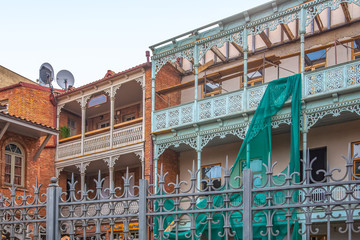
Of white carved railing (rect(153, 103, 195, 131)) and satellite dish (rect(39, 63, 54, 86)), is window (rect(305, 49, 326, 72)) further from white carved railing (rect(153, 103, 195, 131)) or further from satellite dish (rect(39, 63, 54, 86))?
satellite dish (rect(39, 63, 54, 86))

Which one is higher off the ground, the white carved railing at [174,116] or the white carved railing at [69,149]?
the white carved railing at [174,116]

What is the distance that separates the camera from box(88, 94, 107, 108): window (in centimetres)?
2411

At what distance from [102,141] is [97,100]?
2013mm

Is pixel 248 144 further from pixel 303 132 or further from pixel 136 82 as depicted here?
pixel 136 82

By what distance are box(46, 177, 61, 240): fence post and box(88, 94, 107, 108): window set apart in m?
16.5

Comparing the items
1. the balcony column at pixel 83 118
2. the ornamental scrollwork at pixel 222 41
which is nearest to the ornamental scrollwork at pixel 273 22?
the ornamental scrollwork at pixel 222 41

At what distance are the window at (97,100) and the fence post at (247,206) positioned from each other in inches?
724

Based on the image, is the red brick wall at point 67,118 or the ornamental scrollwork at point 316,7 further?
the red brick wall at point 67,118

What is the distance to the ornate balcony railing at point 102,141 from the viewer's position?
22.6 meters

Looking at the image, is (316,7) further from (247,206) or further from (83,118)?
(247,206)

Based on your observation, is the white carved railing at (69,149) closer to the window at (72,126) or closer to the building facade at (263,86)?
the window at (72,126)

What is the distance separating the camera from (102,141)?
2388 cm

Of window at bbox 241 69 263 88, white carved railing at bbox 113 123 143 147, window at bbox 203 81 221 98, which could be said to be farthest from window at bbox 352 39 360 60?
white carved railing at bbox 113 123 143 147

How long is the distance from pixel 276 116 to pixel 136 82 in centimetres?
775
